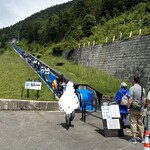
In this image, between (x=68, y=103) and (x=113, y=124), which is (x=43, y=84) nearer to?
(x=68, y=103)

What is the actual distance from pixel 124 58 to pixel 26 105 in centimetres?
1777

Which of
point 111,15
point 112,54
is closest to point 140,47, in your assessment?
point 112,54

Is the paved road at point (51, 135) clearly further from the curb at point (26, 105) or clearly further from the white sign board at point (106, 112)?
the curb at point (26, 105)

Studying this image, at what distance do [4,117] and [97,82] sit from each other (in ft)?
57.3

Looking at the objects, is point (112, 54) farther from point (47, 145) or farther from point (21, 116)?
point (47, 145)

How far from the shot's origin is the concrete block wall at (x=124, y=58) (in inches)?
1081

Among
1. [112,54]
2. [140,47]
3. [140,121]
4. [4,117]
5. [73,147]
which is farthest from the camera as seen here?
[112,54]

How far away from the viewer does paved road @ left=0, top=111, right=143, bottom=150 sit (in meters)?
9.60

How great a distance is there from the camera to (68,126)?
1230cm

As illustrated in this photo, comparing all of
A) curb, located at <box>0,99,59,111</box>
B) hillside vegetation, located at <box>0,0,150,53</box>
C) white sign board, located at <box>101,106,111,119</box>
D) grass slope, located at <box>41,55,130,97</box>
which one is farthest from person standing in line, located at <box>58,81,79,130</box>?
hillside vegetation, located at <box>0,0,150,53</box>

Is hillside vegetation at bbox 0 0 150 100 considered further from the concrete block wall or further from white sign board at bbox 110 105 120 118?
white sign board at bbox 110 105 120 118

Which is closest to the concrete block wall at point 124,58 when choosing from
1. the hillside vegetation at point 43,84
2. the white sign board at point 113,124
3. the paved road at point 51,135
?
the hillside vegetation at point 43,84

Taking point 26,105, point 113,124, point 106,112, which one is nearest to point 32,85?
point 26,105

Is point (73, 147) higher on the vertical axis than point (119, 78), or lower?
lower
